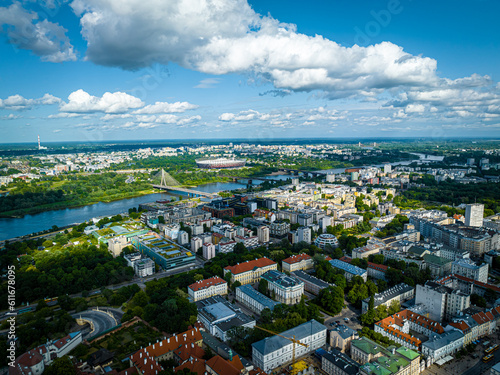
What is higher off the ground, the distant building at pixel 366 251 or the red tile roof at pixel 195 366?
the distant building at pixel 366 251

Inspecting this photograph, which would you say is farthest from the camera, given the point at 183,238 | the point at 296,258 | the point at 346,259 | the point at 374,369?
the point at 183,238

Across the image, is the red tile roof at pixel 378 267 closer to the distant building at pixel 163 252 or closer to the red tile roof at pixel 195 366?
the distant building at pixel 163 252

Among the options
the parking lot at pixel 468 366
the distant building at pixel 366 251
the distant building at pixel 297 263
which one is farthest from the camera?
the distant building at pixel 366 251

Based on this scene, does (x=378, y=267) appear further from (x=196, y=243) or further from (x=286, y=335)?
(x=196, y=243)

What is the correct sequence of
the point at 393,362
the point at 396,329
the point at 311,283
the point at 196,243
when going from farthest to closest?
the point at 196,243, the point at 311,283, the point at 396,329, the point at 393,362

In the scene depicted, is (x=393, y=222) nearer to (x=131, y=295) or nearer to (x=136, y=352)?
(x=131, y=295)

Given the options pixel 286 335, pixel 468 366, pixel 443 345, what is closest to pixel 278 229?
pixel 286 335

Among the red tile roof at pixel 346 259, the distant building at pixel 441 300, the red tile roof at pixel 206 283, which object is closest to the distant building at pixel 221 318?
the red tile roof at pixel 206 283

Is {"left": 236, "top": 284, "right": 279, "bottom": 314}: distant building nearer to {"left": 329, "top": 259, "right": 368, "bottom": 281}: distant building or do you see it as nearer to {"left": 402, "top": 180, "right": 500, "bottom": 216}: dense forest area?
{"left": 329, "top": 259, "right": 368, "bottom": 281}: distant building
